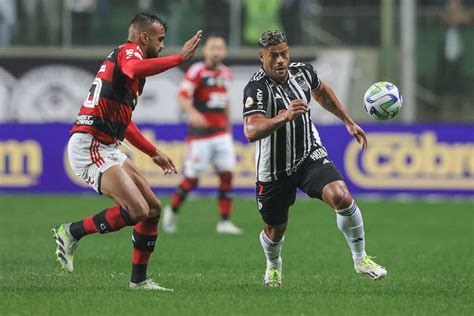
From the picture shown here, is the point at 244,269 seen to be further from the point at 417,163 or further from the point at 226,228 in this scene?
the point at 417,163

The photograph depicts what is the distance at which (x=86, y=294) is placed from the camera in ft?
29.2

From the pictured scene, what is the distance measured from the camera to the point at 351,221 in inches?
369

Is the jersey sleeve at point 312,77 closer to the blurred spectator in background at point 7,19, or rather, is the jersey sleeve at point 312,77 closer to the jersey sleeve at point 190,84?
the jersey sleeve at point 190,84

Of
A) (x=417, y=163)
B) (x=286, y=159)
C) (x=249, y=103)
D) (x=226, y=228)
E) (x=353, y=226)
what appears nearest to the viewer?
(x=249, y=103)

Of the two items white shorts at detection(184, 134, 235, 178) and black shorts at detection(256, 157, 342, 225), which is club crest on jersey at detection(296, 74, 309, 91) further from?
white shorts at detection(184, 134, 235, 178)

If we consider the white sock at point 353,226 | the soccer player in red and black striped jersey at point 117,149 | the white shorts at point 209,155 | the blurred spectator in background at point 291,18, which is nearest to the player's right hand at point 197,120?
the white shorts at point 209,155

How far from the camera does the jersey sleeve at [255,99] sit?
30.0ft

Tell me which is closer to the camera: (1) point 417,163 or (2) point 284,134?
(2) point 284,134

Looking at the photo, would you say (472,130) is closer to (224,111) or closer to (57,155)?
(224,111)

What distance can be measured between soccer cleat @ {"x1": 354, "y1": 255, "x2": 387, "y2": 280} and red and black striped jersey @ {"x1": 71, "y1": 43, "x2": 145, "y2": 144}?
2406 mm

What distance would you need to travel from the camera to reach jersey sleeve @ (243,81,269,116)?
914 cm

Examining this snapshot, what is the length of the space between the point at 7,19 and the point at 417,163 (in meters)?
10.8

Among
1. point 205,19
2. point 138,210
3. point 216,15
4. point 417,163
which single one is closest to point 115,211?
point 138,210

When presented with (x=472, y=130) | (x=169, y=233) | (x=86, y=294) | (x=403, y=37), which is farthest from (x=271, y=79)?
(x=403, y=37)
